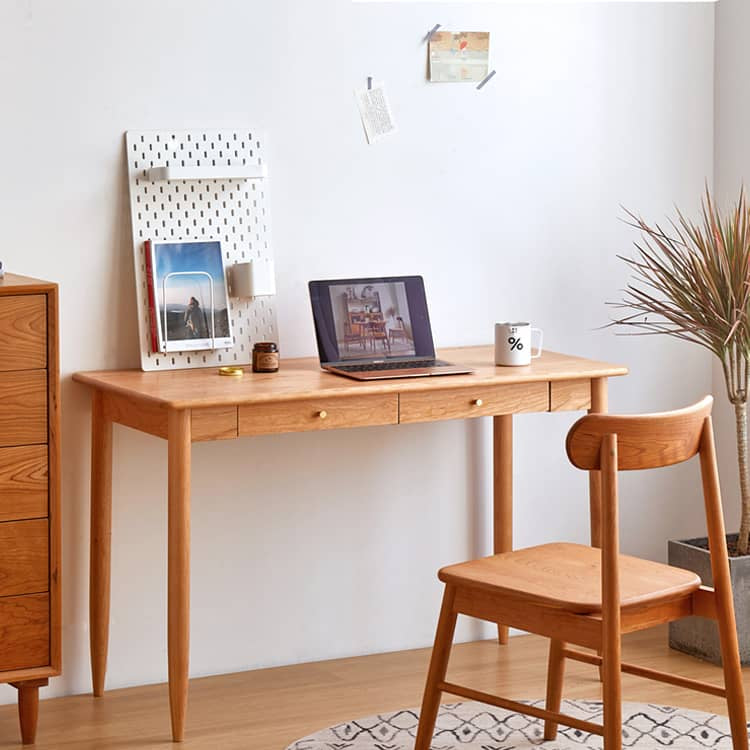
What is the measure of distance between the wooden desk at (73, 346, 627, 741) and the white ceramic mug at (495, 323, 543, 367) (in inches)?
1.2

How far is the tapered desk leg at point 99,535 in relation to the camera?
3234mm

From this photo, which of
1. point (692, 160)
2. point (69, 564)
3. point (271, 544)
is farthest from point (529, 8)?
point (69, 564)

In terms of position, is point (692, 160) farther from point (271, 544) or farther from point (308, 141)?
point (271, 544)

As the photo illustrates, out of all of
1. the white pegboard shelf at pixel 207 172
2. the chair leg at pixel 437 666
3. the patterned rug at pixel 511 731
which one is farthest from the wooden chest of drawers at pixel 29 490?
the chair leg at pixel 437 666

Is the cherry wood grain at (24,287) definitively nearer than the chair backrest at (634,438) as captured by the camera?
No

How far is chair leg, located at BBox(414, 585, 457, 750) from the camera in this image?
2.67 m

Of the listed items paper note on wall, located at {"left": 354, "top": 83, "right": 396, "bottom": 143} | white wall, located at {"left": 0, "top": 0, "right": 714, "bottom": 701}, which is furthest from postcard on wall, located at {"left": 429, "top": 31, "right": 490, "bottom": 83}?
paper note on wall, located at {"left": 354, "top": 83, "right": 396, "bottom": 143}

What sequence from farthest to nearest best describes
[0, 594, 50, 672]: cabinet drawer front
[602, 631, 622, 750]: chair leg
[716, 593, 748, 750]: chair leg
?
[0, 594, 50, 672]: cabinet drawer front, [716, 593, 748, 750]: chair leg, [602, 631, 622, 750]: chair leg

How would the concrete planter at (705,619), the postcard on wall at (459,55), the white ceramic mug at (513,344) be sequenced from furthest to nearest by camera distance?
1. the postcard on wall at (459,55)
2. the concrete planter at (705,619)
3. the white ceramic mug at (513,344)

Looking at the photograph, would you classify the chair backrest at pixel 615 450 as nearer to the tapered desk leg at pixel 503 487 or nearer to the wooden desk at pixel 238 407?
the wooden desk at pixel 238 407

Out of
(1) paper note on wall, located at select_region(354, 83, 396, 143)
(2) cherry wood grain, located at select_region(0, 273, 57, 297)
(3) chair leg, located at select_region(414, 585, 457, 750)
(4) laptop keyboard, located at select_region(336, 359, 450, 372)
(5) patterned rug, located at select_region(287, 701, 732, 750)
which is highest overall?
(1) paper note on wall, located at select_region(354, 83, 396, 143)

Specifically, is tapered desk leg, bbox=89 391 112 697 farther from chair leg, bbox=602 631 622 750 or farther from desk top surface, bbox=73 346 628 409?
chair leg, bbox=602 631 622 750

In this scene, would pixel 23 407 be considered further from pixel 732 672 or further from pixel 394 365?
pixel 732 672

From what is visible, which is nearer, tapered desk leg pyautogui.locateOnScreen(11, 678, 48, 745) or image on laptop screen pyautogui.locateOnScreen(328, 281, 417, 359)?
tapered desk leg pyautogui.locateOnScreen(11, 678, 48, 745)
